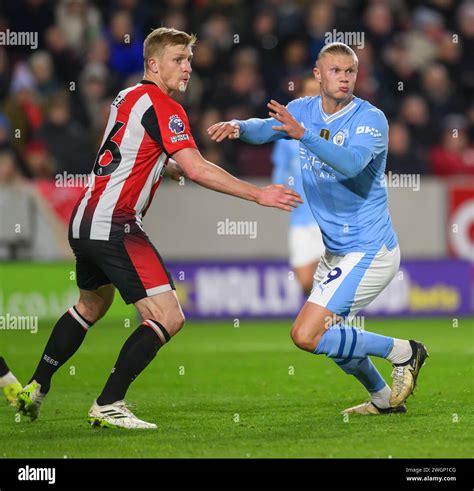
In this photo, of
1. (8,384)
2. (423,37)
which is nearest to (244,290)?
(423,37)

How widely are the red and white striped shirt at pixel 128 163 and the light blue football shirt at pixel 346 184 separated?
718mm

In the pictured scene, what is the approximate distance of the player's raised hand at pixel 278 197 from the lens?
21.9 ft

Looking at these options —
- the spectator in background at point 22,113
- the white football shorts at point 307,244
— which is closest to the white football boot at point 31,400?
the white football shorts at point 307,244

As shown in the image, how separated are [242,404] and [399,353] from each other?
1.35 m

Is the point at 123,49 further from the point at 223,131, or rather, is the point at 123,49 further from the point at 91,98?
the point at 223,131

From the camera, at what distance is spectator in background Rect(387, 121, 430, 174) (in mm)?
16078

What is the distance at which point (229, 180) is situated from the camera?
272 inches

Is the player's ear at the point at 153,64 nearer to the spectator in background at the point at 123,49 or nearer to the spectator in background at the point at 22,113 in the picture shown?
the spectator in background at the point at 22,113

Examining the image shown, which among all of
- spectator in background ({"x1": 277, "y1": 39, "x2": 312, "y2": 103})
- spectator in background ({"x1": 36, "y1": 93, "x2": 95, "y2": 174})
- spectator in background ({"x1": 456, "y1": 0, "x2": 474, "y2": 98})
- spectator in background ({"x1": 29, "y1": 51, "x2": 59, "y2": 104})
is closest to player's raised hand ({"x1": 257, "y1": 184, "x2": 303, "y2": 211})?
spectator in background ({"x1": 36, "y1": 93, "x2": 95, "y2": 174})

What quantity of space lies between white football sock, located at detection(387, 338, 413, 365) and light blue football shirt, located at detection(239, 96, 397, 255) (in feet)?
2.07

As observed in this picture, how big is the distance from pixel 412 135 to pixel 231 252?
3.51 metres

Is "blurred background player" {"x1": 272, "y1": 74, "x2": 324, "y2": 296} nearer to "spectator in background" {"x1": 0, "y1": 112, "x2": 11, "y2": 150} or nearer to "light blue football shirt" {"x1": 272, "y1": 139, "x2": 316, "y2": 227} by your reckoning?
"light blue football shirt" {"x1": 272, "y1": 139, "x2": 316, "y2": 227}
